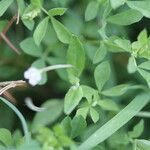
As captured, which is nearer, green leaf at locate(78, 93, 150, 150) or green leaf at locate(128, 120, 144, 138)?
green leaf at locate(78, 93, 150, 150)

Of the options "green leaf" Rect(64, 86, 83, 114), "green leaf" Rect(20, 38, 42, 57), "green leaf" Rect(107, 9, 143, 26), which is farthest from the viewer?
"green leaf" Rect(20, 38, 42, 57)

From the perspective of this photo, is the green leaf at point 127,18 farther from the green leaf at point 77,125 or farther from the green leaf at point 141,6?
the green leaf at point 77,125

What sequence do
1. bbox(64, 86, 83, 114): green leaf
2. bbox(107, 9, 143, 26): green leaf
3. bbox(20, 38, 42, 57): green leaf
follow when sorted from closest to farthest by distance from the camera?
1. bbox(64, 86, 83, 114): green leaf
2. bbox(107, 9, 143, 26): green leaf
3. bbox(20, 38, 42, 57): green leaf

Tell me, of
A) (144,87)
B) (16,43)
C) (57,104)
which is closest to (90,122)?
(57,104)

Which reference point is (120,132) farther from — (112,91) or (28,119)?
(28,119)

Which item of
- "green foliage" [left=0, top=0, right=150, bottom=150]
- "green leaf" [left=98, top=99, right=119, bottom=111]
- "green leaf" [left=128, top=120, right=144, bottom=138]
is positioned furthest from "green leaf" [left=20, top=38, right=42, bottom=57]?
"green leaf" [left=128, top=120, right=144, bottom=138]

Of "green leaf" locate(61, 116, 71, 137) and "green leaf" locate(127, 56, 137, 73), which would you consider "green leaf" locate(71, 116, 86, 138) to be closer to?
"green leaf" locate(61, 116, 71, 137)

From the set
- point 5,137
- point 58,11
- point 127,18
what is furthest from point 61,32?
point 5,137
